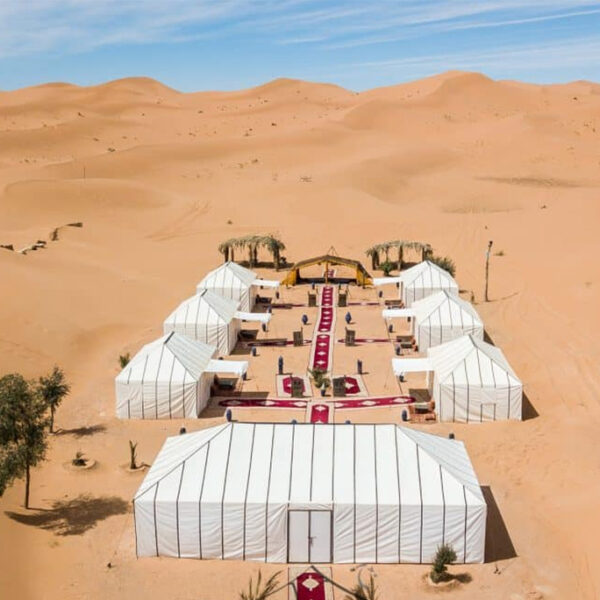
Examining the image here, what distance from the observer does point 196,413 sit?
2544cm

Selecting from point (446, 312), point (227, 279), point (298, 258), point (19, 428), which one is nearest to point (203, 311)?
point (227, 279)

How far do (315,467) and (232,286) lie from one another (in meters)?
20.9

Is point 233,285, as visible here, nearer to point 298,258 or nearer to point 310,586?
point 298,258

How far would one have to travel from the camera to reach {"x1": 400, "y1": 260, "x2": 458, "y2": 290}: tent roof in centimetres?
3791

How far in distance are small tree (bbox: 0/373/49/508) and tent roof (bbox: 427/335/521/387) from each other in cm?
1262

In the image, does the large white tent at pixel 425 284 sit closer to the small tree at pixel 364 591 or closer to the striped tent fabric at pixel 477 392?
the striped tent fabric at pixel 477 392

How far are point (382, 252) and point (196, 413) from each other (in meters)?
26.3

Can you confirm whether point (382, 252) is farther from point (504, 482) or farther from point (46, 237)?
point (504, 482)

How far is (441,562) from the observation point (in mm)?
16734

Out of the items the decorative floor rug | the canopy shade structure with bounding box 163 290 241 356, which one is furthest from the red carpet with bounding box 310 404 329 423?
the decorative floor rug

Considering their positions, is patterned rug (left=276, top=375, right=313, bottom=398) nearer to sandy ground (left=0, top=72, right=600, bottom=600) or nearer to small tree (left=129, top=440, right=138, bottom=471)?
sandy ground (left=0, top=72, right=600, bottom=600)

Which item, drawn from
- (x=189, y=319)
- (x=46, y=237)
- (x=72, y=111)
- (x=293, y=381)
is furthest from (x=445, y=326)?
(x=72, y=111)

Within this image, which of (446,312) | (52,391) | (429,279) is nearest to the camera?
(52,391)

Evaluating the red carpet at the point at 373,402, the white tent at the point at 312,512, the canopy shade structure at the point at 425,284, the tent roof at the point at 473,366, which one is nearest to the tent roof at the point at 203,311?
the red carpet at the point at 373,402
